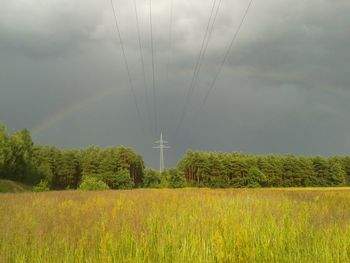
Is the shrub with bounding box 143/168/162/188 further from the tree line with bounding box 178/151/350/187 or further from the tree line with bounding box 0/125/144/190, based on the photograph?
the tree line with bounding box 178/151/350/187

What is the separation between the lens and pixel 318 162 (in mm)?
107812

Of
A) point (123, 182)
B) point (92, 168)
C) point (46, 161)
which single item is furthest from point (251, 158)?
point (46, 161)

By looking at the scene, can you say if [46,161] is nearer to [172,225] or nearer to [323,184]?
[323,184]

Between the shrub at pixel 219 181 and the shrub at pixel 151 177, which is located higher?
the shrub at pixel 151 177

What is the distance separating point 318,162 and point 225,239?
113080 mm

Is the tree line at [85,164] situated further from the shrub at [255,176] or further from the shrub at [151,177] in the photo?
the shrub at [255,176]

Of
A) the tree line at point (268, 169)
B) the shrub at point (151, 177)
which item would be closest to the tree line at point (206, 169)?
the tree line at point (268, 169)

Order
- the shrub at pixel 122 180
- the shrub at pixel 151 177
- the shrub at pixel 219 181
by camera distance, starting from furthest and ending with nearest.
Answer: the shrub at pixel 151 177 → the shrub at pixel 219 181 → the shrub at pixel 122 180

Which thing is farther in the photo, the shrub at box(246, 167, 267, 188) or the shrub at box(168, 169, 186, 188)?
the shrub at box(246, 167, 267, 188)

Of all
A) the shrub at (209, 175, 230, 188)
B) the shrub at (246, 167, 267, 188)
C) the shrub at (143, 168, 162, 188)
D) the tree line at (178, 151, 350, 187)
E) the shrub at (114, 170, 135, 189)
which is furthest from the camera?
the shrub at (143, 168, 162, 188)

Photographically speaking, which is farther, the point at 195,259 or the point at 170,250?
the point at 170,250

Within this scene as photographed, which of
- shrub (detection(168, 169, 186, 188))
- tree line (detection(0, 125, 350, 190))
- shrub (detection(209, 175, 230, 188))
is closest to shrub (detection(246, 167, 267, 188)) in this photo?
tree line (detection(0, 125, 350, 190))

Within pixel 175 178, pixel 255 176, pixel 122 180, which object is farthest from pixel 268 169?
pixel 122 180

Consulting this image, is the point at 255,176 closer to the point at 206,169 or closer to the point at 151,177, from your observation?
the point at 206,169
